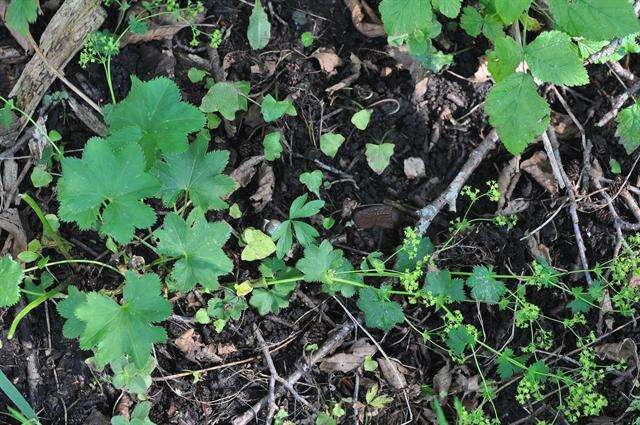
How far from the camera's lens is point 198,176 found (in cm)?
265

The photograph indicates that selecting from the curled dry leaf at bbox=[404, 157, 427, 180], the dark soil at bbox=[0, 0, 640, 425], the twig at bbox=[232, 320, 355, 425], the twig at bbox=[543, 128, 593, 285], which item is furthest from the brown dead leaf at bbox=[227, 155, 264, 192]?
A: the twig at bbox=[543, 128, 593, 285]

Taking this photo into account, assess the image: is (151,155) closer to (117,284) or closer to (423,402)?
(117,284)

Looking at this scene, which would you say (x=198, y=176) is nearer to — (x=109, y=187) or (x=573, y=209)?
(x=109, y=187)

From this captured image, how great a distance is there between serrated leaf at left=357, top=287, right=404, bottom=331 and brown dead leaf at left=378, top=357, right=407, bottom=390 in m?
0.20

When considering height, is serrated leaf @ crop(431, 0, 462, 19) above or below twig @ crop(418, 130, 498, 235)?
above

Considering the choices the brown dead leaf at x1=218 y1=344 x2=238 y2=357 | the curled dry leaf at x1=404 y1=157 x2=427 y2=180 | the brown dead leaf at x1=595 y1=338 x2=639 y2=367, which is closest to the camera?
the brown dead leaf at x1=218 y1=344 x2=238 y2=357

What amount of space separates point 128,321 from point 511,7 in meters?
1.86

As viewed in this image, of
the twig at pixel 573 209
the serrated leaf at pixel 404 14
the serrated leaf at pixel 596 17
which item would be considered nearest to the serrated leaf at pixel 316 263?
the serrated leaf at pixel 404 14

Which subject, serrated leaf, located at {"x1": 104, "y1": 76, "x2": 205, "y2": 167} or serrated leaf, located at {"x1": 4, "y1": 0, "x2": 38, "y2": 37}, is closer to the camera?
serrated leaf, located at {"x1": 104, "y1": 76, "x2": 205, "y2": 167}

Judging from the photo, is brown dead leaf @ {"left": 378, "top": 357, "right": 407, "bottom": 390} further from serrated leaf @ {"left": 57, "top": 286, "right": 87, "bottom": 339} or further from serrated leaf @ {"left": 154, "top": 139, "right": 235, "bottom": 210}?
serrated leaf @ {"left": 57, "top": 286, "right": 87, "bottom": 339}

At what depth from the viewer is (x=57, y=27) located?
2.92 metres

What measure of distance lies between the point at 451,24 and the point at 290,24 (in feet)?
2.57

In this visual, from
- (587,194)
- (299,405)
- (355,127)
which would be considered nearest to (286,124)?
(355,127)

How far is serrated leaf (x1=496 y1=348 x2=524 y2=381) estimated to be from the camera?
2.75 m
